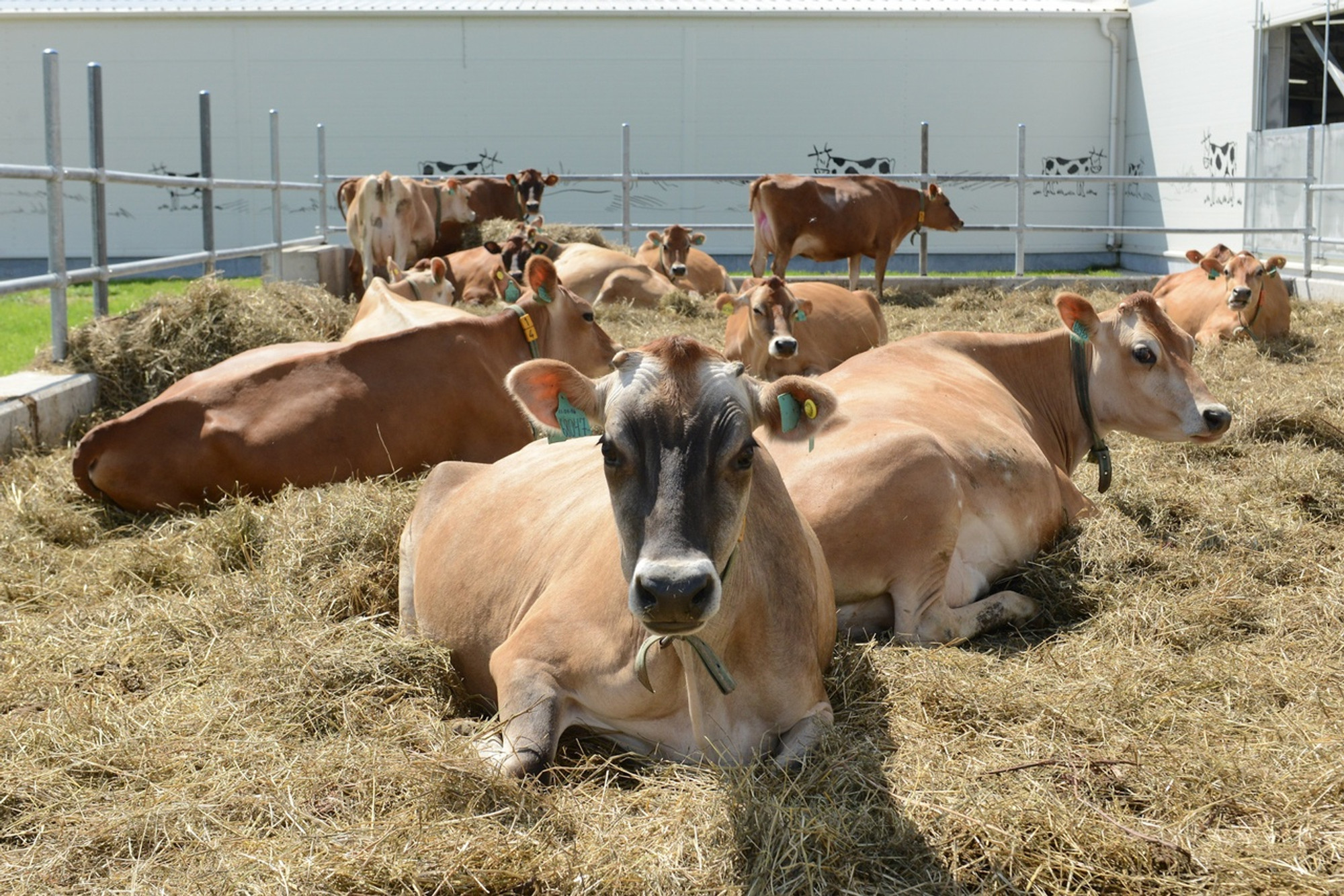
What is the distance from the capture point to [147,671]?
4.44 meters

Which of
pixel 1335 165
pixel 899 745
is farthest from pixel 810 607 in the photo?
pixel 1335 165

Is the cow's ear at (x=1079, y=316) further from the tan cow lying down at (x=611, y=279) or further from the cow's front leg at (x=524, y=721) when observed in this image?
the tan cow lying down at (x=611, y=279)

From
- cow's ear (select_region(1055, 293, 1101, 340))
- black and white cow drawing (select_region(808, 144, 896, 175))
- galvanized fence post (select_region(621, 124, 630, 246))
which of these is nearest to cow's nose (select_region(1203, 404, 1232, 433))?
cow's ear (select_region(1055, 293, 1101, 340))

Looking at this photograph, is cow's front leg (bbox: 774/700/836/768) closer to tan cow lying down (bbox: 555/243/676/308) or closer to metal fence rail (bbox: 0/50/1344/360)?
metal fence rail (bbox: 0/50/1344/360)

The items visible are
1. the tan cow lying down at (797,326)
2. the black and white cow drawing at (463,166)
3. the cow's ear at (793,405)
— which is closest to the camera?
the cow's ear at (793,405)

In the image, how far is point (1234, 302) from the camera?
1160 cm

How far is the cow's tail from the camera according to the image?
6.24m

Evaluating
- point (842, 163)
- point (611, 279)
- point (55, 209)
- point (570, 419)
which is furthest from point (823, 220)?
point (570, 419)

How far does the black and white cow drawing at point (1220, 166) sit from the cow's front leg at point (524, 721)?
2082 cm

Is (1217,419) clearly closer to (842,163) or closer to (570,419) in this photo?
(570,419)

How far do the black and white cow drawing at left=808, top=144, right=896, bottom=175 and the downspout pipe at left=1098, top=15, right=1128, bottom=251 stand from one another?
448 centimetres

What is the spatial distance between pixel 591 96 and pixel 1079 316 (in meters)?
21.0

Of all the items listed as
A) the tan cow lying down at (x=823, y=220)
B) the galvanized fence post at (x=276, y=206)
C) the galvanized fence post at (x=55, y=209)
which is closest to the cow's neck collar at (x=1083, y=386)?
the galvanized fence post at (x=55, y=209)

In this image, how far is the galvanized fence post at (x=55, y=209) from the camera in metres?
8.18
